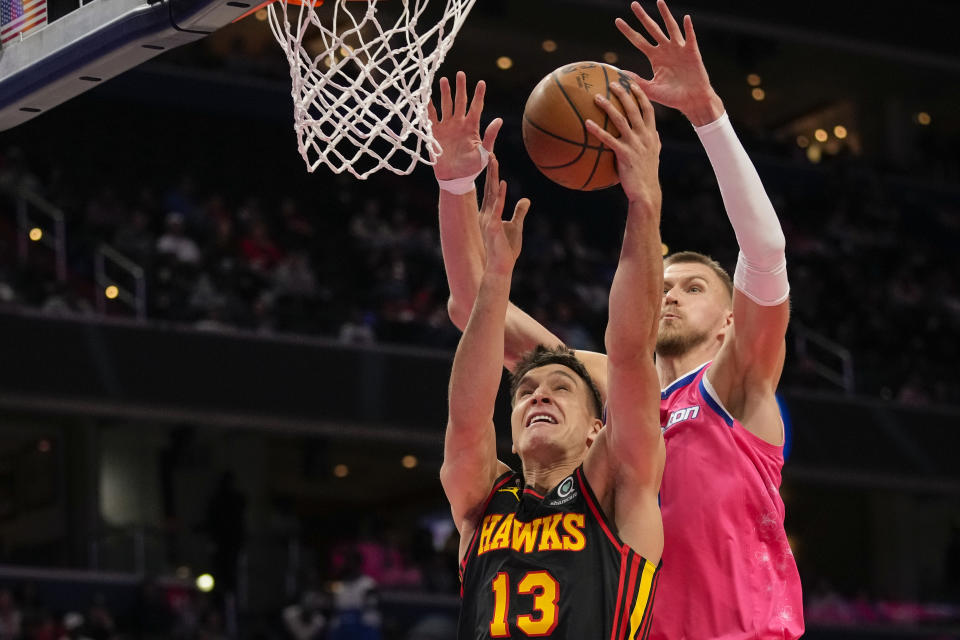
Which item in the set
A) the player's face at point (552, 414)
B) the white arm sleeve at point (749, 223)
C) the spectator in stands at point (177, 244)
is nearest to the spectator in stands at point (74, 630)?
the spectator in stands at point (177, 244)

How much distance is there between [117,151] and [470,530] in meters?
14.8

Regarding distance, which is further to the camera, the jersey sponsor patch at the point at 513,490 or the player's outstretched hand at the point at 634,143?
the jersey sponsor patch at the point at 513,490

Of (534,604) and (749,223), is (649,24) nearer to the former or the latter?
(749,223)

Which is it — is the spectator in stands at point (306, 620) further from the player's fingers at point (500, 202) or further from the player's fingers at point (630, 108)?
the player's fingers at point (630, 108)

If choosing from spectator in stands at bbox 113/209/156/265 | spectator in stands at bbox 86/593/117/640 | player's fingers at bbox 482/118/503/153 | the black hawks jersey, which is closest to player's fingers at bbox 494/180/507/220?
player's fingers at bbox 482/118/503/153

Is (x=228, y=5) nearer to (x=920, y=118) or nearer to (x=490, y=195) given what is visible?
(x=490, y=195)

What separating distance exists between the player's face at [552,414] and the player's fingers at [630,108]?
28.7 inches

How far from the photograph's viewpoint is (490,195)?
14.0ft

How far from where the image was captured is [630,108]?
4051mm

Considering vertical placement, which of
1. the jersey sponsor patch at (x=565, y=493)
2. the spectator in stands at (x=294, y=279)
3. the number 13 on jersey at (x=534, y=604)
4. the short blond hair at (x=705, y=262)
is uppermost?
the spectator in stands at (x=294, y=279)

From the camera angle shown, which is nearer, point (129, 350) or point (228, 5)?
point (228, 5)

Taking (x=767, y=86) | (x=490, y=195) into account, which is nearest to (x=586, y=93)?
(x=490, y=195)

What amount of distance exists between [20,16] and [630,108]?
2.13m

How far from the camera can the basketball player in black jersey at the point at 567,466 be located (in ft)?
12.7
